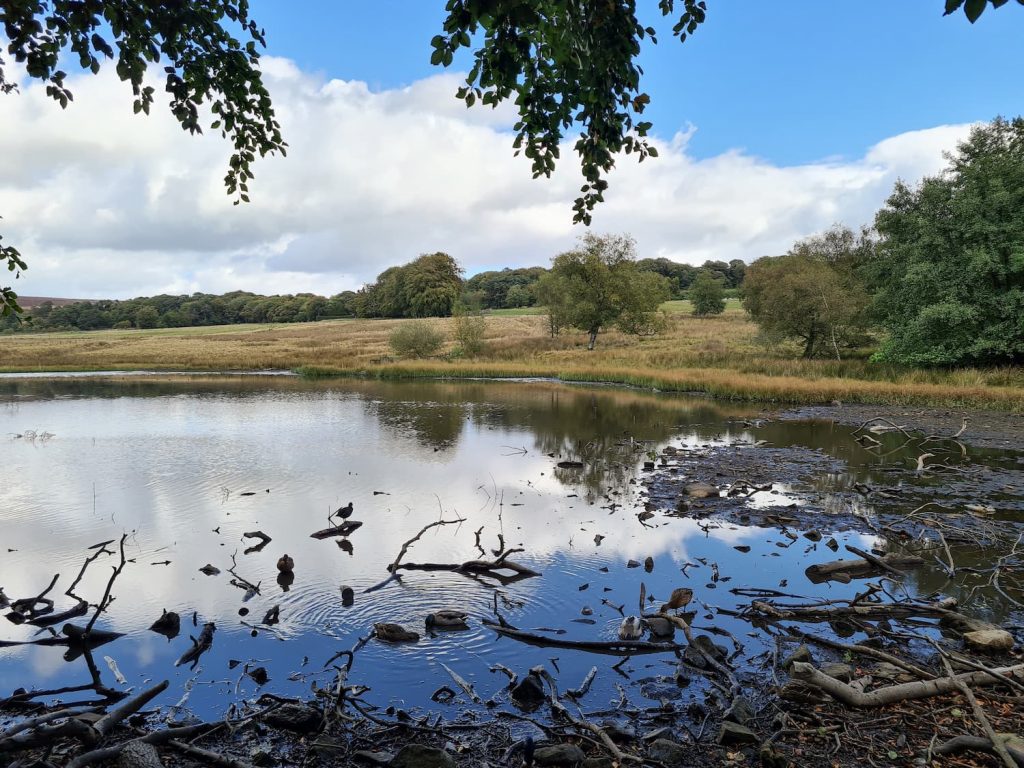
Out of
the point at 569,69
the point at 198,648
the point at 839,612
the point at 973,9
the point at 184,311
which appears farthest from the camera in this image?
the point at 184,311

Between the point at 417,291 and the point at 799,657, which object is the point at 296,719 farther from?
the point at 417,291

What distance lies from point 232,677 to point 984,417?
26477mm

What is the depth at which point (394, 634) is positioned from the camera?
695 centimetres

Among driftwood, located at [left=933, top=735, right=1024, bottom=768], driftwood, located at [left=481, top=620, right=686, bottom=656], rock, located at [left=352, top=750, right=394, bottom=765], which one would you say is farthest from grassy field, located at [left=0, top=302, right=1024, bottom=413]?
rock, located at [left=352, top=750, right=394, bottom=765]

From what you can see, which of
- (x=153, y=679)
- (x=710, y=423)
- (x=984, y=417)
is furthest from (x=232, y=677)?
(x=984, y=417)

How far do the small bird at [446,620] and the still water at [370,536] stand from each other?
173mm

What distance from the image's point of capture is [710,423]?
25062 mm

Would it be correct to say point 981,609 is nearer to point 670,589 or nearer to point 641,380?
point 670,589

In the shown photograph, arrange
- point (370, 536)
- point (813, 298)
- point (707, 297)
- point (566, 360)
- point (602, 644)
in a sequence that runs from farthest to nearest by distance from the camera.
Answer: point (707, 297), point (566, 360), point (813, 298), point (370, 536), point (602, 644)

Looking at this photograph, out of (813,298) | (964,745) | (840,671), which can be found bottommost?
(840,671)

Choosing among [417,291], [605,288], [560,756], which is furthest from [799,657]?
[417,291]

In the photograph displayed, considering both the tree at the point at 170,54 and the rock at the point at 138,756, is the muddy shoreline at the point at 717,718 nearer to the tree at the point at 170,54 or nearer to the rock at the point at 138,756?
the rock at the point at 138,756

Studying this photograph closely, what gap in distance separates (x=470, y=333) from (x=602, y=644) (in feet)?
171

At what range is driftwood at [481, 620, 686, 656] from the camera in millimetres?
6531
